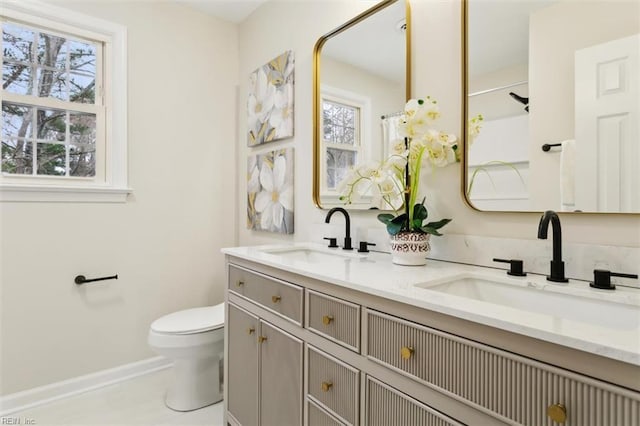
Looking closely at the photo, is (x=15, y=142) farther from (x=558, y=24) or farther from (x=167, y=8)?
(x=558, y=24)

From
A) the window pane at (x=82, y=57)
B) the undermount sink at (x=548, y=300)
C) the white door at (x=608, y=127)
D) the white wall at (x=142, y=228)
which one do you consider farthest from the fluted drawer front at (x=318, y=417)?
the window pane at (x=82, y=57)

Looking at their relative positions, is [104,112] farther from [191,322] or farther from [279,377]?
[279,377]

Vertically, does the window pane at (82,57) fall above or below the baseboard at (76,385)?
above

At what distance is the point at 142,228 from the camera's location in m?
2.44

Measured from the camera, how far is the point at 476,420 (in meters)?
0.77

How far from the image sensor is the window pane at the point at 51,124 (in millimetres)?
2143

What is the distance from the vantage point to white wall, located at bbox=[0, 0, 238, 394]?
6.72 feet

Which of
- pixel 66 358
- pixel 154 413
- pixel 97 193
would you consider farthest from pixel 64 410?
pixel 97 193

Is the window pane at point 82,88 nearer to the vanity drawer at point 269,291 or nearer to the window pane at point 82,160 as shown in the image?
the window pane at point 82,160

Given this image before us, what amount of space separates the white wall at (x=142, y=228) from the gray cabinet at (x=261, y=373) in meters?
1.04

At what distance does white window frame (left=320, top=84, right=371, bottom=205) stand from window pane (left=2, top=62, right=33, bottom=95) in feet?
5.76

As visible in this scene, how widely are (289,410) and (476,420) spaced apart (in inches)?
30.0

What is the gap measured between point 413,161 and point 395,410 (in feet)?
2.95

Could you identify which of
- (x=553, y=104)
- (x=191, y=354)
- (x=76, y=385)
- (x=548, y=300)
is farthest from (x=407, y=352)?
(x=76, y=385)
